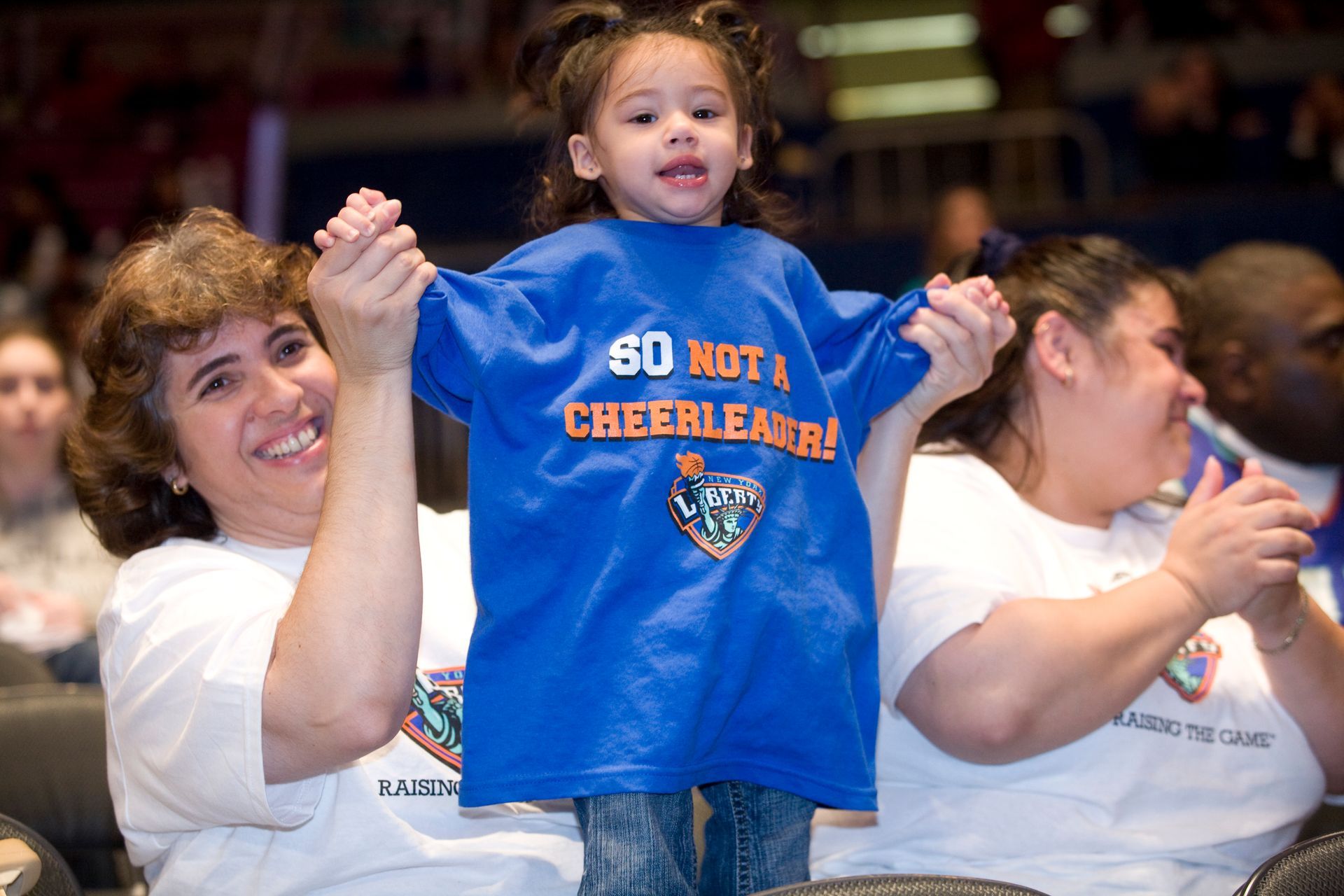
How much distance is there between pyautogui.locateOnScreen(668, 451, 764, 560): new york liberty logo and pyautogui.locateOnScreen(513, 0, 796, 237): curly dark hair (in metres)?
0.44

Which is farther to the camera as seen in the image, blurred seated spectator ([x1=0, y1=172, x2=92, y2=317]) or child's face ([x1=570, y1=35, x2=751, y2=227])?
blurred seated spectator ([x1=0, y1=172, x2=92, y2=317])

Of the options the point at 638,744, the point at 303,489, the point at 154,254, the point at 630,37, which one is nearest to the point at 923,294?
the point at 630,37

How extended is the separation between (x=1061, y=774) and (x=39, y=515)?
9.57 feet

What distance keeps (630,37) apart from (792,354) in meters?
0.46

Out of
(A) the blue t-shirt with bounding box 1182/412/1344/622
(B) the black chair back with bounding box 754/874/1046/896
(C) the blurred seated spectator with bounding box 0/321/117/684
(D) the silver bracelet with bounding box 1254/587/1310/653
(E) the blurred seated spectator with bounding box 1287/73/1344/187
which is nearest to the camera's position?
(B) the black chair back with bounding box 754/874/1046/896

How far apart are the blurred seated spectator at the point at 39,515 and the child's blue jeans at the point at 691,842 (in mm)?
2161

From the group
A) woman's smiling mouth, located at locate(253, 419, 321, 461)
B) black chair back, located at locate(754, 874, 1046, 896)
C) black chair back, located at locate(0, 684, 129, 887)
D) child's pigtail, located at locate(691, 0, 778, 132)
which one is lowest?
black chair back, located at locate(0, 684, 129, 887)

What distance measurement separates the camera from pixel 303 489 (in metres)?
1.74

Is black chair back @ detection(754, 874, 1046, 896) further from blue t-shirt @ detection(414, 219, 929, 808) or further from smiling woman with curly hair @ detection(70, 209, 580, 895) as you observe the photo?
smiling woman with curly hair @ detection(70, 209, 580, 895)

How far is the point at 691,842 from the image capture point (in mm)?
1467

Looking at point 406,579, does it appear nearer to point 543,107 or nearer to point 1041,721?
point 543,107

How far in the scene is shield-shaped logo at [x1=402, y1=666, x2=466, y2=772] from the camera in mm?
1660

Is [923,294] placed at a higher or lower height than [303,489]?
higher

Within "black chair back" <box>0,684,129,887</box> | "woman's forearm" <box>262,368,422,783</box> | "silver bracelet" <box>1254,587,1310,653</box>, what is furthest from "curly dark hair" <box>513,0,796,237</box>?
"black chair back" <box>0,684,129,887</box>
